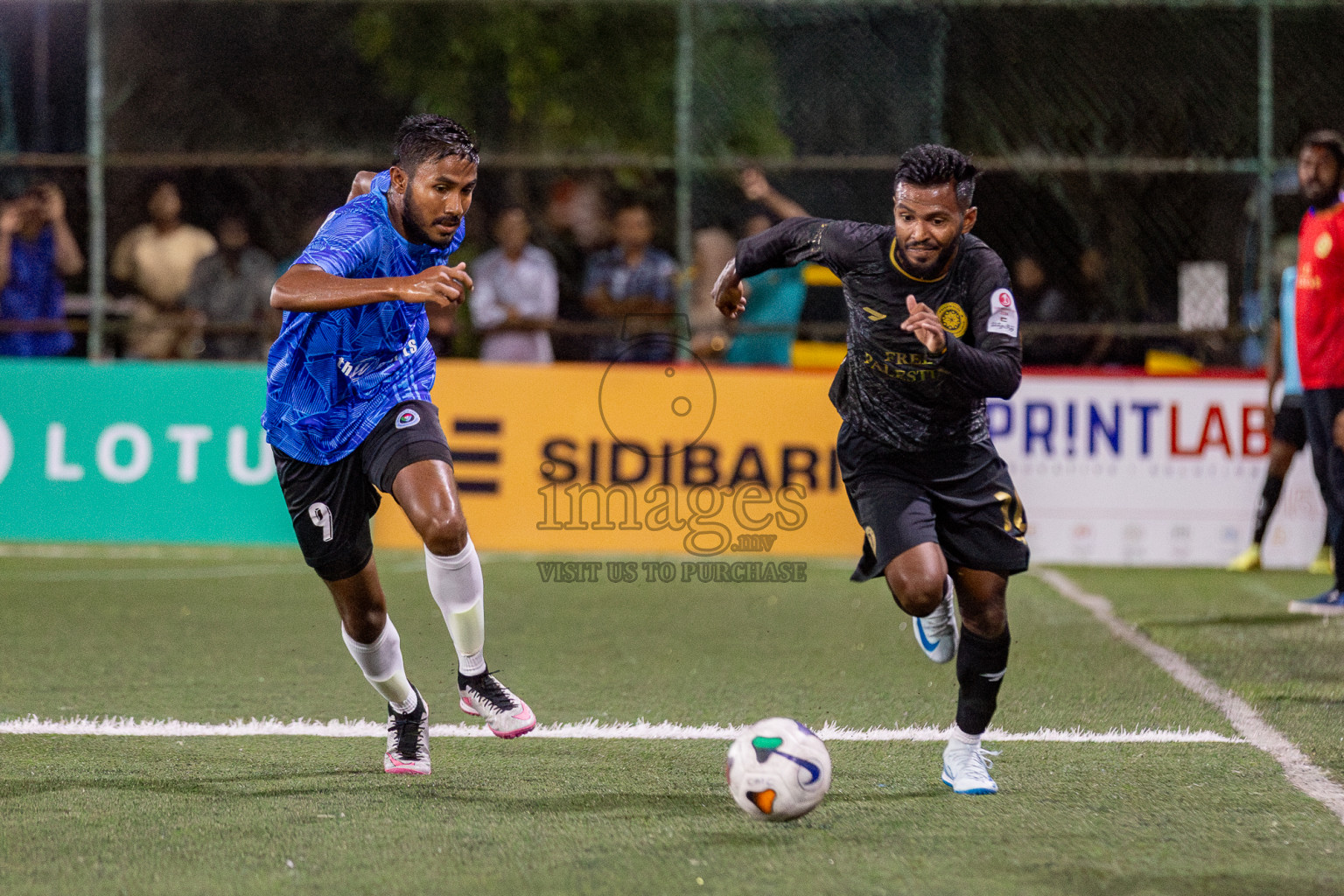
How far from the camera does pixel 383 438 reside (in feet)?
15.4

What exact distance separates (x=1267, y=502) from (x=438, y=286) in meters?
6.65

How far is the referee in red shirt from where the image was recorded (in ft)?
24.8

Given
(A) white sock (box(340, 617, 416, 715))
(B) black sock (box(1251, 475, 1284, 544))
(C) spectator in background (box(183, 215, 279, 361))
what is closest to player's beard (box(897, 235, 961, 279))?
(A) white sock (box(340, 617, 416, 715))

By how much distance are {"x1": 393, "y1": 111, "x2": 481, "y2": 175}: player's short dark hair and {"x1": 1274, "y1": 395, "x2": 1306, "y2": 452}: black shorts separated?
598cm

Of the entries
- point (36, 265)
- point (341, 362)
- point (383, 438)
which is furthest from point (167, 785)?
point (36, 265)

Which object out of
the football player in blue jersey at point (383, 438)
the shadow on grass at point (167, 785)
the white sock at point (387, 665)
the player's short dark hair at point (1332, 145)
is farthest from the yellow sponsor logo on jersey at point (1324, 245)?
the shadow on grass at point (167, 785)

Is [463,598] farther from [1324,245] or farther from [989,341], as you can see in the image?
[1324,245]

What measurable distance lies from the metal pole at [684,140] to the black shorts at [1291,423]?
11.7ft

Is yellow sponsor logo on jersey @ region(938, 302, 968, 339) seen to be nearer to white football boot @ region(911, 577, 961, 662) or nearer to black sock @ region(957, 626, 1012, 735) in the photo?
black sock @ region(957, 626, 1012, 735)

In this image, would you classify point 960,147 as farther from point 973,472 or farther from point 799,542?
point 973,472

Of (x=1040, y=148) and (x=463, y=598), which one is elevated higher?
(x=1040, y=148)

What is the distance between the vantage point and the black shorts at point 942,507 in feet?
15.1

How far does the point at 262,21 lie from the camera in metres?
18.0

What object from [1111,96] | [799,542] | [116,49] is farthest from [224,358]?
[1111,96]
